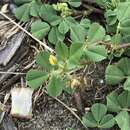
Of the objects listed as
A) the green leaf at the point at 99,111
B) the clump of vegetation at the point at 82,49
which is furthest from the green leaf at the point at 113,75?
the green leaf at the point at 99,111

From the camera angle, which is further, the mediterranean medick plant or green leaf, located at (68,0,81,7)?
green leaf, located at (68,0,81,7)

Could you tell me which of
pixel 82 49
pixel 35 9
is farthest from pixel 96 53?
pixel 35 9

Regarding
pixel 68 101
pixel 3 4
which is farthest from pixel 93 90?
pixel 3 4

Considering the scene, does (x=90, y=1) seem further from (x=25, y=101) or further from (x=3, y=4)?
(x=25, y=101)

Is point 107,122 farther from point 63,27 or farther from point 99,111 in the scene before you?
point 63,27

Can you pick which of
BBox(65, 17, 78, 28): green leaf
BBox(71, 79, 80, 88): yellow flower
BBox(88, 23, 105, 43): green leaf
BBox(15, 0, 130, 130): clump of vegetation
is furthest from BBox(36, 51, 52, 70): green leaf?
BBox(65, 17, 78, 28): green leaf

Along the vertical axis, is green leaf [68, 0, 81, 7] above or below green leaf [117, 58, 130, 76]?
above

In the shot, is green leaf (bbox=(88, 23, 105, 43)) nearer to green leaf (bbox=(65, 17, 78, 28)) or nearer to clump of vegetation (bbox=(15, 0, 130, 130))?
clump of vegetation (bbox=(15, 0, 130, 130))
